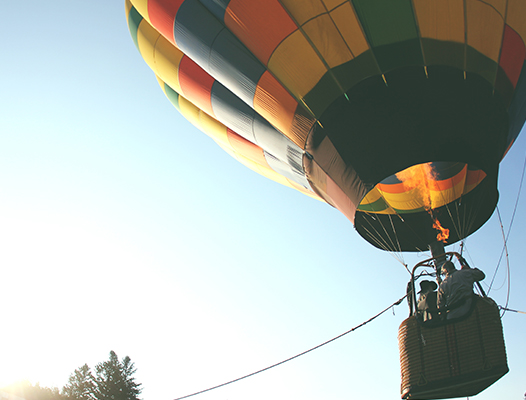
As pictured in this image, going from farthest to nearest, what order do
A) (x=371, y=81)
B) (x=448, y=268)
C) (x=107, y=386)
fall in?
(x=107, y=386) → (x=371, y=81) → (x=448, y=268)

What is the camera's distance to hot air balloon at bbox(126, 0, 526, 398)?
3381 mm

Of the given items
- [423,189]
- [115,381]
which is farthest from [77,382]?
[423,189]

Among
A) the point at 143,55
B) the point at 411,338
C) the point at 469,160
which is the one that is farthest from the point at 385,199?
the point at 143,55

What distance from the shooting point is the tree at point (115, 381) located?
54.8 ft

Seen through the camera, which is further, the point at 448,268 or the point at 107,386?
the point at 107,386

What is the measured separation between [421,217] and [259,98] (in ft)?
6.41

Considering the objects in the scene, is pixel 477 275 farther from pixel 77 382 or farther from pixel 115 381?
pixel 77 382

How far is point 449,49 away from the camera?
11.2ft

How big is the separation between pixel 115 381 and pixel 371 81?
54.8 feet

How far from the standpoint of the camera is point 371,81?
3.45 metres

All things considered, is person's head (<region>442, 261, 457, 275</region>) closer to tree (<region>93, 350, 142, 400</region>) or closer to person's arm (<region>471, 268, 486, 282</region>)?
person's arm (<region>471, 268, 486, 282</region>)

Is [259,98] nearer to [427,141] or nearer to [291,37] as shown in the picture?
[291,37]

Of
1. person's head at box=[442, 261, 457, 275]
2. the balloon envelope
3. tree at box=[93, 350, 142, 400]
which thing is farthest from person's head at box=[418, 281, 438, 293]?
tree at box=[93, 350, 142, 400]

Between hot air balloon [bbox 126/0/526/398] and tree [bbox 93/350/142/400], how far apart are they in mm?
15242
